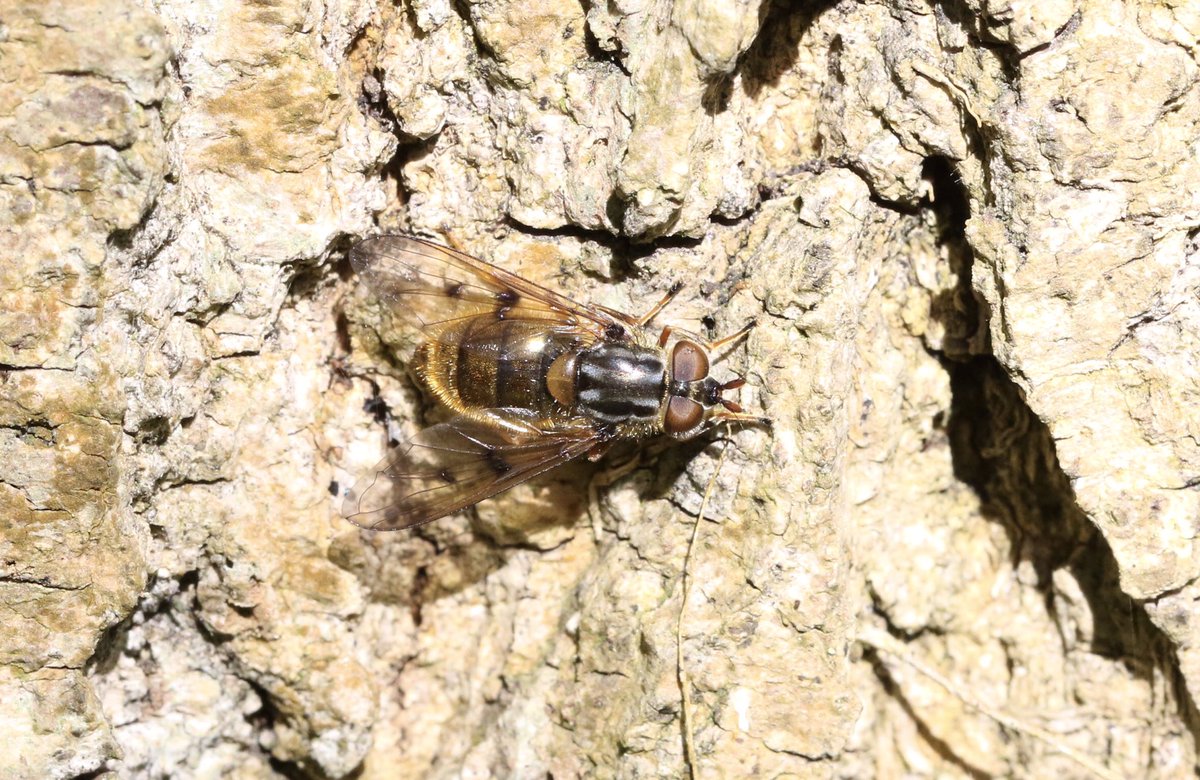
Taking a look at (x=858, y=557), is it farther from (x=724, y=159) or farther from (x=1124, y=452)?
(x=724, y=159)

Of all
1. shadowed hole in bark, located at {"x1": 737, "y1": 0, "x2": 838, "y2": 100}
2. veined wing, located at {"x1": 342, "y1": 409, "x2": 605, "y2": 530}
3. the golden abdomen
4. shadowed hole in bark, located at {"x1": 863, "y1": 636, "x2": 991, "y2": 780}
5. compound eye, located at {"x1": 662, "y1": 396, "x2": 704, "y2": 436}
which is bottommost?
shadowed hole in bark, located at {"x1": 863, "y1": 636, "x2": 991, "y2": 780}

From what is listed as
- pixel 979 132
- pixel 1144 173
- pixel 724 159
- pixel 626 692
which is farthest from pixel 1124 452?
pixel 626 692

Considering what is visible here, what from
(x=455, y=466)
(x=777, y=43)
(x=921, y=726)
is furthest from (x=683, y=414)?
(x=921, y=726)

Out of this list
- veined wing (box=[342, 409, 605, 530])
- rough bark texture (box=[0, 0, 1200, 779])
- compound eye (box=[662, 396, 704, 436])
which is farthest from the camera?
veined wing (box=[342, 409, 605, 530])

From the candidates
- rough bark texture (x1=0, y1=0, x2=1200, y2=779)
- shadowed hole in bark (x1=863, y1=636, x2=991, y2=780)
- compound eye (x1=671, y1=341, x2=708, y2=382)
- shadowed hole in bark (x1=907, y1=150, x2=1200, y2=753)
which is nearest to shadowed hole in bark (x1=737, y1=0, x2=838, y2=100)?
rough bark texture (x1=0, y1=0, x2=1200, y2=779)

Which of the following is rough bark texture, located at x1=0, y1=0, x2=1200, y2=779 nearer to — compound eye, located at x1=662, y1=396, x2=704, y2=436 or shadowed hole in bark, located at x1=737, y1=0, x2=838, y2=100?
shadowed hole in bark, located at x1=737, y1=0, x2=838, y2=100

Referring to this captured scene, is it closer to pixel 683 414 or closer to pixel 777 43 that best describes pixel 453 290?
pixel 683 414
